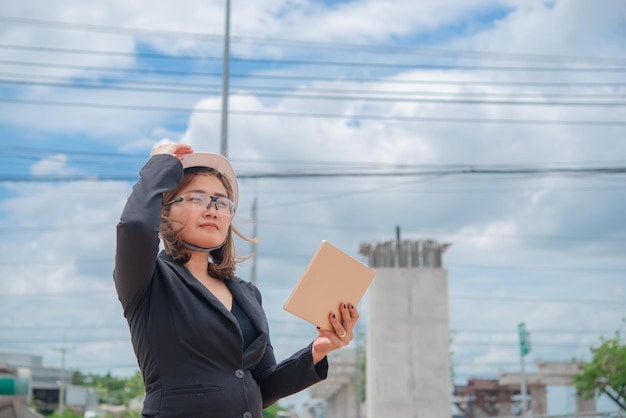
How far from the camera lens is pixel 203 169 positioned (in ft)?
9.52

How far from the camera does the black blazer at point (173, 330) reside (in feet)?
8.21

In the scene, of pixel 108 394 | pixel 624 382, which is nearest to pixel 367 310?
pixel 624 382

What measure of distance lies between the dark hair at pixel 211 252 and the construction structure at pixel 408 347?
17.5 m

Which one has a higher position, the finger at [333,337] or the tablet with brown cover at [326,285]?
the tablet with brown cover at [326,285]

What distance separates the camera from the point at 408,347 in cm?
2036

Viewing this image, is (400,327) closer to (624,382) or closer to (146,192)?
(624,382)

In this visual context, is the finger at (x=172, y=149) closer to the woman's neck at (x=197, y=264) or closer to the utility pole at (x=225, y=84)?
the woman's neck at (x=197, y=264)

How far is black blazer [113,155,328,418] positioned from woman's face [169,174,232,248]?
12 cm

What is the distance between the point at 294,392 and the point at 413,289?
1794 centimetres

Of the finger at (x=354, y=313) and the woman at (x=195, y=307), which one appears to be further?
the finger at (x=354, y=313)

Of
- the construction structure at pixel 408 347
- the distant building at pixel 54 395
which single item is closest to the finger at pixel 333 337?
the construction structure at pixel 408 347

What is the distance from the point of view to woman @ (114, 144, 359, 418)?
2.52 metres

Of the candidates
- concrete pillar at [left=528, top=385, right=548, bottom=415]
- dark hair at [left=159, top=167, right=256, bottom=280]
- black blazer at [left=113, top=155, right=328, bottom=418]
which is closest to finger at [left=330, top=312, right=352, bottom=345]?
black blazer at [left=113, top=155, right=328, bottom=418]

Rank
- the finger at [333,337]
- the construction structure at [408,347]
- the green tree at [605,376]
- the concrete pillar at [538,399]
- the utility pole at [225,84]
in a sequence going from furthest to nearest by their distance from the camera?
1. the concrete pillar at [538,399]
2. the green tree at [605,376]
3. the construction structure at [408,347]
4. the utility pole at [225,84]
5. the finger at [333,337]
